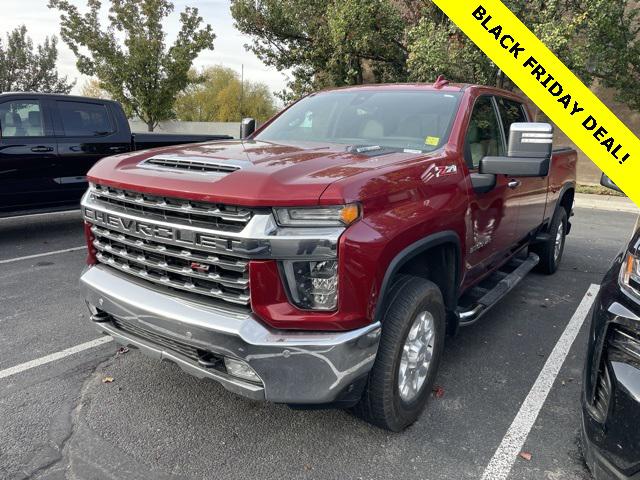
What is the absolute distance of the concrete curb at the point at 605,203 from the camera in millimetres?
12367

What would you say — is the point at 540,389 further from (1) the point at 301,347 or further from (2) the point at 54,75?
(2) the point at 54,75

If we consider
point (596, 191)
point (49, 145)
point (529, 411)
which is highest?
point (49, 145)

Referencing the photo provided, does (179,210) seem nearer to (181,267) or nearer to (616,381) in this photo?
(181,267)

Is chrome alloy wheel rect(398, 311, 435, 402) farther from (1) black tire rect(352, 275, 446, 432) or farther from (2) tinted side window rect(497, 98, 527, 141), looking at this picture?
(2) tinted side window rect(497, 98, 527, 141)

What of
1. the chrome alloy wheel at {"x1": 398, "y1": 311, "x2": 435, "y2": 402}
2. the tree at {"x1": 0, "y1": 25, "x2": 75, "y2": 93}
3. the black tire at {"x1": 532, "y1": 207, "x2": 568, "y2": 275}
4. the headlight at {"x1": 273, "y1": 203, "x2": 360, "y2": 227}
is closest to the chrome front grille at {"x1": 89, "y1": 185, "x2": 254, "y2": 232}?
the headlight at {"x1": 273, "y1": 203, "x2": 360, "y2": 227}

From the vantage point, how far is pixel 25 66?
108 ft

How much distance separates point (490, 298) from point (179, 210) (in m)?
2.46

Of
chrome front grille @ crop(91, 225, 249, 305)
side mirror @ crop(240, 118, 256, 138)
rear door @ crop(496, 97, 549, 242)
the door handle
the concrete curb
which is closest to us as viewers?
chrome front grille @ crop(91, 225, 249, 305)

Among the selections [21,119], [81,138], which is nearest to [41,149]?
[21,119]

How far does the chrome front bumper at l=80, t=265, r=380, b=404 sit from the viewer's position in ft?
7.23

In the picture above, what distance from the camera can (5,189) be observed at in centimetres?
670

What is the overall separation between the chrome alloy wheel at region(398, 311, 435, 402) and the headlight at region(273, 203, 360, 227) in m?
0.80

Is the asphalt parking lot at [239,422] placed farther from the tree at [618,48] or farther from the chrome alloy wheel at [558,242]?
the tree at [618,48]

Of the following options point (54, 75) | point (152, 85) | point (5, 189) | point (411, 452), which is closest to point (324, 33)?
point (152, 85)
